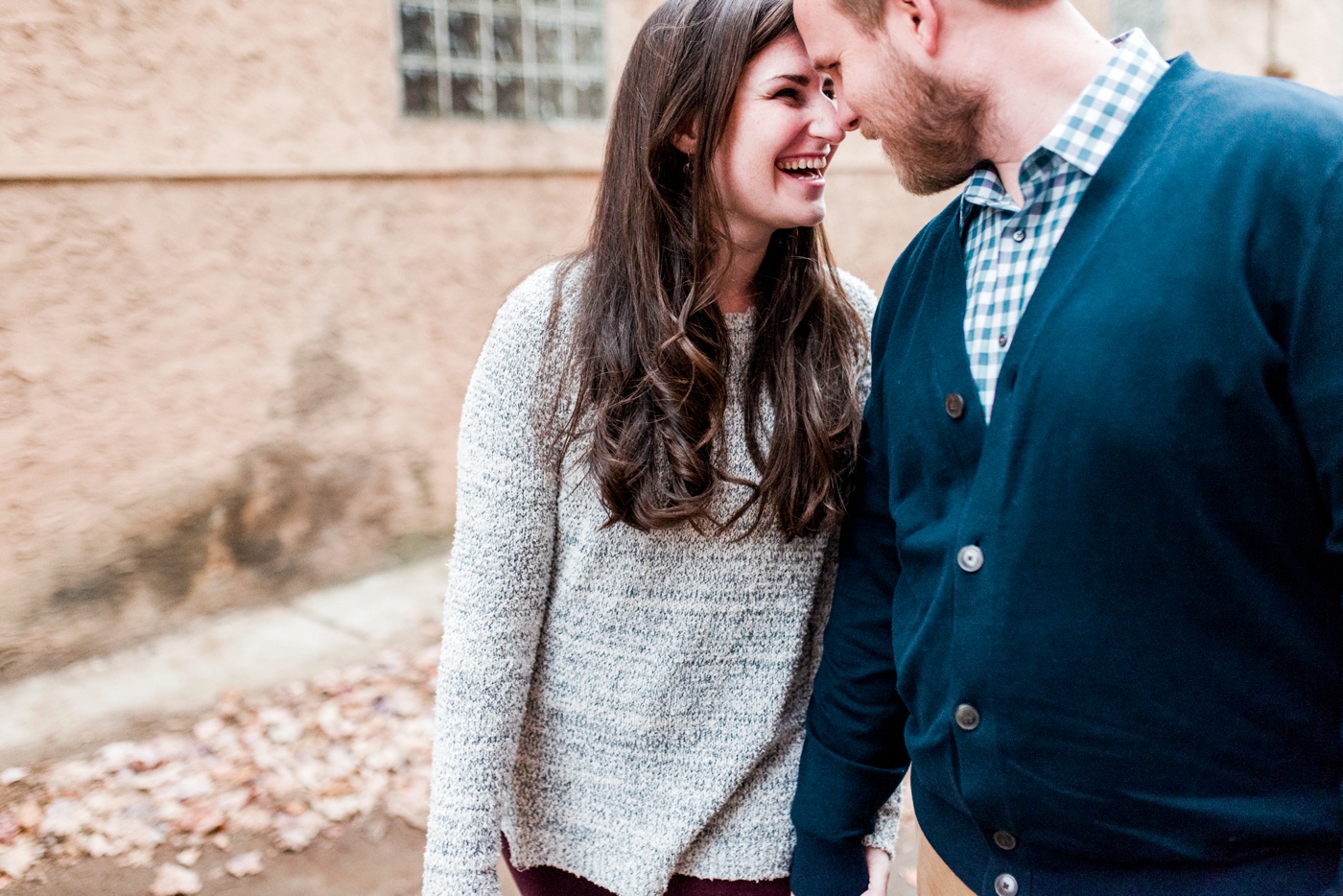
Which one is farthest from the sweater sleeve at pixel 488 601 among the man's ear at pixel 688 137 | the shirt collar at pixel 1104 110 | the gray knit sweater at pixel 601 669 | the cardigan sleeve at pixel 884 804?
the shirt collar at pixel 1104 110

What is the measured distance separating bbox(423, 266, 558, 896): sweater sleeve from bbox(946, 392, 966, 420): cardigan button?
0.65m

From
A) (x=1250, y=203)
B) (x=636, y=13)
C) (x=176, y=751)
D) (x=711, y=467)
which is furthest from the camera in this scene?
(x=636, y=13)

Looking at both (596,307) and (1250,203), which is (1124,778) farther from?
(596,307)

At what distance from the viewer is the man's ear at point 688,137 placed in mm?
1858

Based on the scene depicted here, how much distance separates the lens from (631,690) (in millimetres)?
1821

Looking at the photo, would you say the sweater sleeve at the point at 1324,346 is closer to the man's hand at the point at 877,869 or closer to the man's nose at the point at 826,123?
the man's nose at the point at 826,123

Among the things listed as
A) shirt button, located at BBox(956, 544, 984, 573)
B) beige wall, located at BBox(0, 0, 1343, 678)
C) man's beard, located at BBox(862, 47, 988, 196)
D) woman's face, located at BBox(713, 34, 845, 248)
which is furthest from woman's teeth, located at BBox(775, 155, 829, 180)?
beige wall, located at BBox(0, 0, 1343, 678)

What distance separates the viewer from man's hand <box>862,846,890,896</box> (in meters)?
1.83

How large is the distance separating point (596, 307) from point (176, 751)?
300 centimetres

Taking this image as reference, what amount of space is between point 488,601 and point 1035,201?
3.27 ft

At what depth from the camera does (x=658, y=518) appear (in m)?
1.74

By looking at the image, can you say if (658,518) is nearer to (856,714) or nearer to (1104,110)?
(856,714)

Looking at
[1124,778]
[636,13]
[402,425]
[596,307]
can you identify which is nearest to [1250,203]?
[1124,778]

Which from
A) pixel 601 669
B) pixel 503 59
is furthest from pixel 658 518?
pixel 503 59
